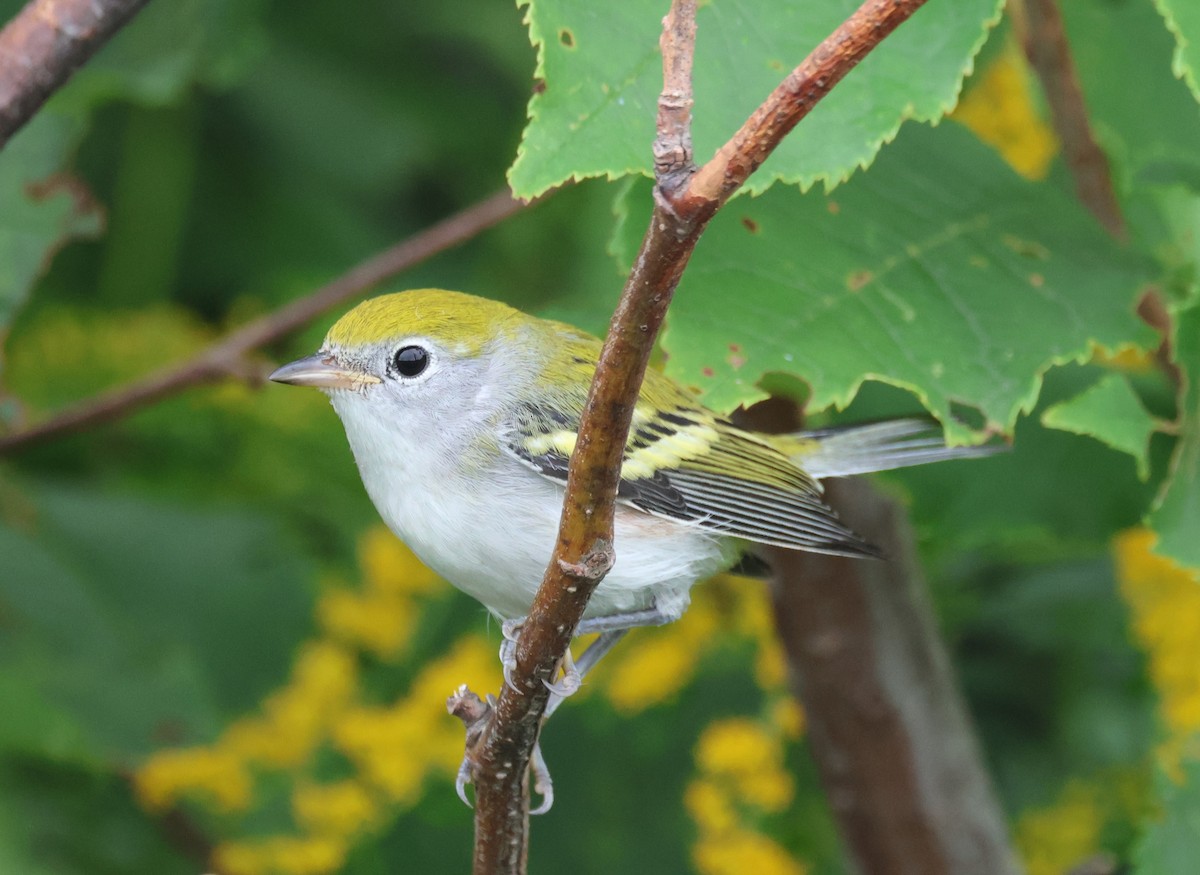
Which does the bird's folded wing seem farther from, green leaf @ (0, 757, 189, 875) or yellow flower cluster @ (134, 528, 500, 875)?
green leaf @ (0, 757, 189, 875)

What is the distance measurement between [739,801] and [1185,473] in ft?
3.87

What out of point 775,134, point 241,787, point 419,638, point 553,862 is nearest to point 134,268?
point 419,638

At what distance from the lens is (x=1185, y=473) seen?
6.53ft

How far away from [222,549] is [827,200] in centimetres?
218

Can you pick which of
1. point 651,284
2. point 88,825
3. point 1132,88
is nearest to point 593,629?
point 651,284

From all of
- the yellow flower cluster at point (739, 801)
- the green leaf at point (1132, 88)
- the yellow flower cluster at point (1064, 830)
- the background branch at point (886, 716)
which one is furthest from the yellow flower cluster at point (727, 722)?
the green leaf at point (1132, 88)

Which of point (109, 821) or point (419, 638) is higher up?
point (419, 638)

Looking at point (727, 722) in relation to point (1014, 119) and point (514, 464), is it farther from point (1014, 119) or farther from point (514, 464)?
point (1014, 119)

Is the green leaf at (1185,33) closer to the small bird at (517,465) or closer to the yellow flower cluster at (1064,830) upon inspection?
the small bird at (517,465)

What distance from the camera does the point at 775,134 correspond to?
1.11 metres

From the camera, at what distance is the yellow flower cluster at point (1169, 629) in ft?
8.92

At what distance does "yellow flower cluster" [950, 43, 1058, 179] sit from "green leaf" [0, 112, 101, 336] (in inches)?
74.8

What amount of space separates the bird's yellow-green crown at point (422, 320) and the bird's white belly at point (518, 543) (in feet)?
0.76

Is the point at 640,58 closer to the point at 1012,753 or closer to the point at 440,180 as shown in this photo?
the point at 1012,753
